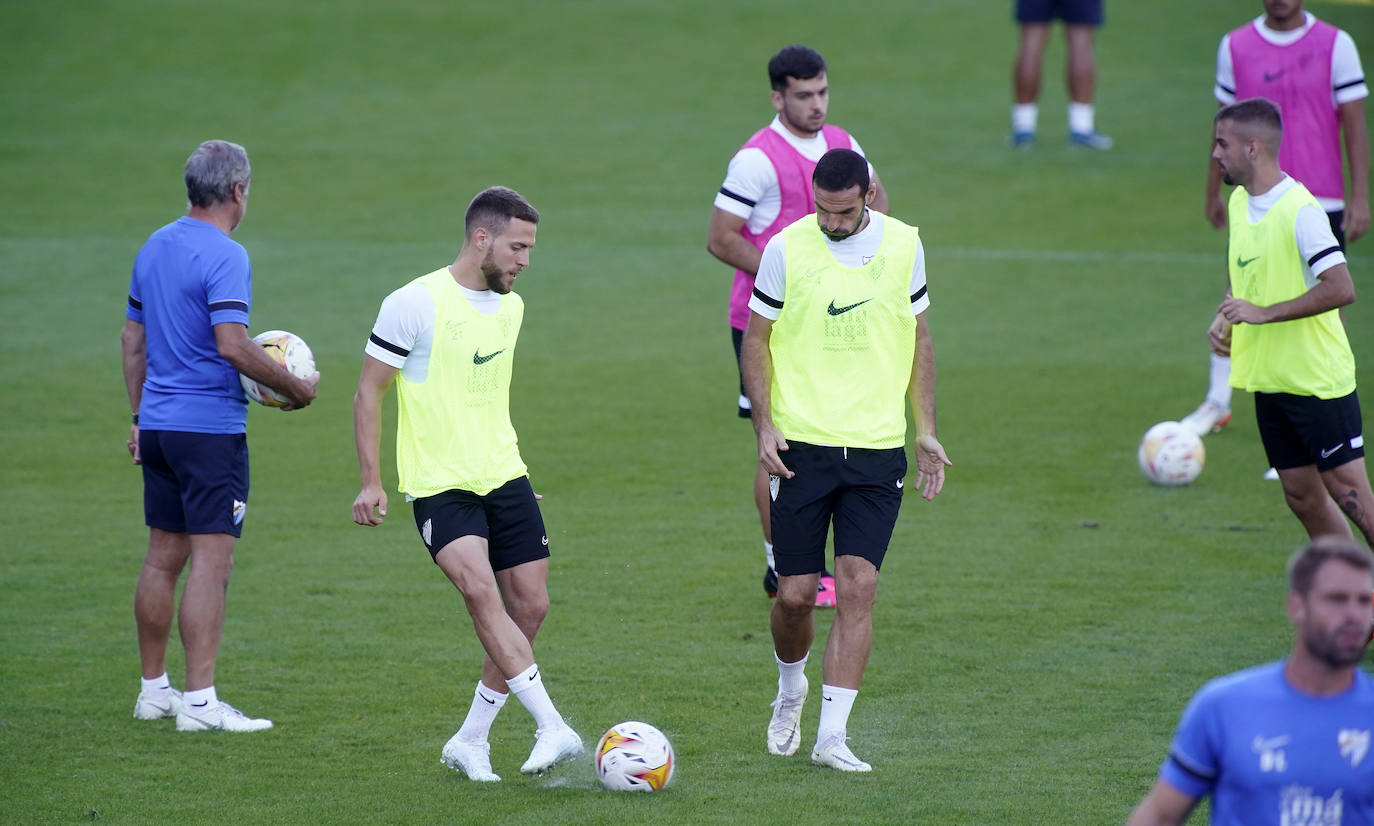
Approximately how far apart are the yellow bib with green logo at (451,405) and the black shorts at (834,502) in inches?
45.5

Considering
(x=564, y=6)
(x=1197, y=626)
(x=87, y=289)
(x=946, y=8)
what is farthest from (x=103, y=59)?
(x=1197, y=626)

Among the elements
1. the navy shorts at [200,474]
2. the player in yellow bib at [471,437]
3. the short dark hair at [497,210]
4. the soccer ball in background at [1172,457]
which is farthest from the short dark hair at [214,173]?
the soccer ball in background at [1172,457]

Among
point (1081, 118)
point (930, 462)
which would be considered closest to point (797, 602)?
point (930, 462)

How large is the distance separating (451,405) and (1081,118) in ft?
55.9

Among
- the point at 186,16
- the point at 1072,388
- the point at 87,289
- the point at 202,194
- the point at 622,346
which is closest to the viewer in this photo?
the point at 202,194

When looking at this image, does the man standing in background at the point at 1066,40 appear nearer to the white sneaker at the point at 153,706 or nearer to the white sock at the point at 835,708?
the white sock at the point at 835,708

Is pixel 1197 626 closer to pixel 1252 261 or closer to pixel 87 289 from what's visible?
pixel 1252 261

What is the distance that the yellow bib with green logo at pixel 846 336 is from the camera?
19.9ft

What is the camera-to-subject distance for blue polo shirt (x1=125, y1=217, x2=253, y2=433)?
660 centimetres

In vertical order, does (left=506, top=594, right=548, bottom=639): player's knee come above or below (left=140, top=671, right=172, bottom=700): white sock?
above

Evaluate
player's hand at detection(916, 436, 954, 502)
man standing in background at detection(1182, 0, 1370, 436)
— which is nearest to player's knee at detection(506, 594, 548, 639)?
player's hand at detection(916, 436, 954, 502)

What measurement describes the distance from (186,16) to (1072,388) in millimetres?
21123

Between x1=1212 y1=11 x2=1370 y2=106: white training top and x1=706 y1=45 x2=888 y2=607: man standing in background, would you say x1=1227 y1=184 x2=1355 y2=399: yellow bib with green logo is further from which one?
x1=1212 y1=11 x2=1370 y2=106: white training top

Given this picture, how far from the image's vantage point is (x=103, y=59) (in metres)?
26.6
